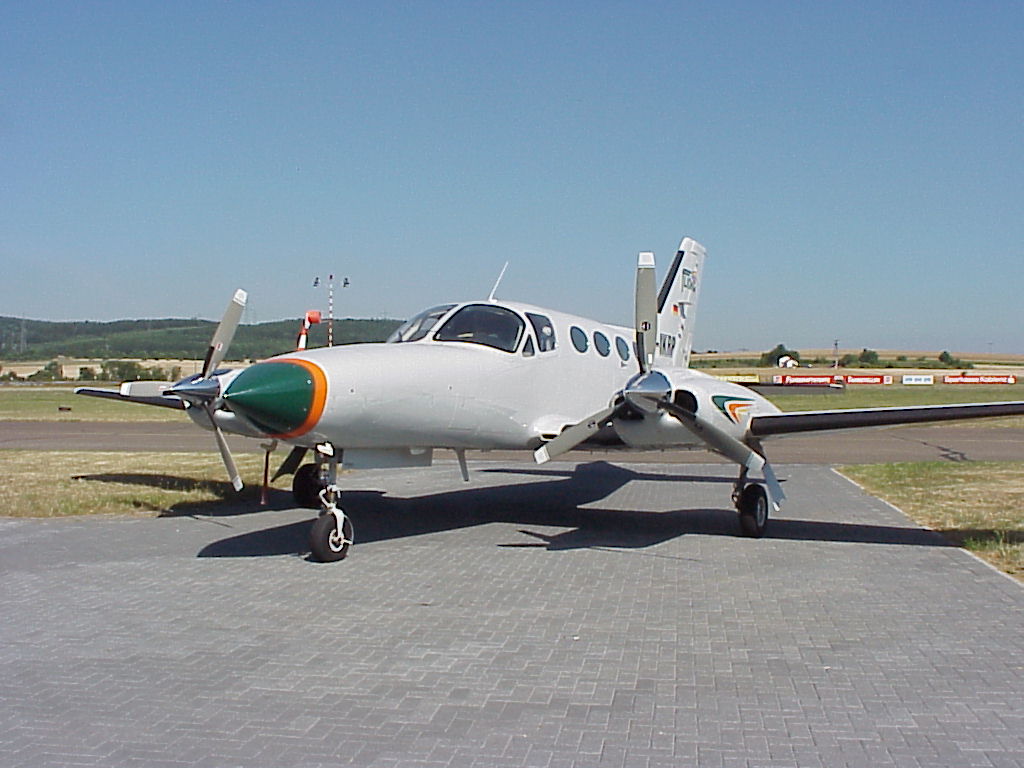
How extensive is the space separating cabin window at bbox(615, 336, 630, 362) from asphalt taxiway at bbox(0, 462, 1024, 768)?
3.07m

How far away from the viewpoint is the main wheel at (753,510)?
12328mm

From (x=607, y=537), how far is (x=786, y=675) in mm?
5955

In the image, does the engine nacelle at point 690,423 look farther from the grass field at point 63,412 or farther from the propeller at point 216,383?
the grass field at point 63,412

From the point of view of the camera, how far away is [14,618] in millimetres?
7887

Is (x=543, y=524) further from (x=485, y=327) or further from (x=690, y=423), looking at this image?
(x=485, y=327)

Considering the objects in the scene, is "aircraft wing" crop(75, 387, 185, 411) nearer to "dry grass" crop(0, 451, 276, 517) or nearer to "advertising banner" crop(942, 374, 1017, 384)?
"dry grass" crop(0, 451, 276, 517)

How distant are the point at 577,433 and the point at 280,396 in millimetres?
3963

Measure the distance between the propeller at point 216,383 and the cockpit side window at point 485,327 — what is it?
2.99 meters

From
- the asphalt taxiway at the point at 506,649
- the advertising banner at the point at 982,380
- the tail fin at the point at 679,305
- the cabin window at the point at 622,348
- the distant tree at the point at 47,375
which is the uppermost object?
the tail fin at the point at 679,305

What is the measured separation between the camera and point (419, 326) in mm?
11523

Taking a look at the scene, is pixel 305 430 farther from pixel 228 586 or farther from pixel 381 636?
pixel 381 636

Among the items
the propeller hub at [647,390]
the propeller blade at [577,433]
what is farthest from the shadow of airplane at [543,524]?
the propeller hub at [647,390]

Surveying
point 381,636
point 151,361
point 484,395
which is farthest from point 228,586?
point 151,361

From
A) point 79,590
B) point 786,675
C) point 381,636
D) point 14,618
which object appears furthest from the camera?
point 79,590
